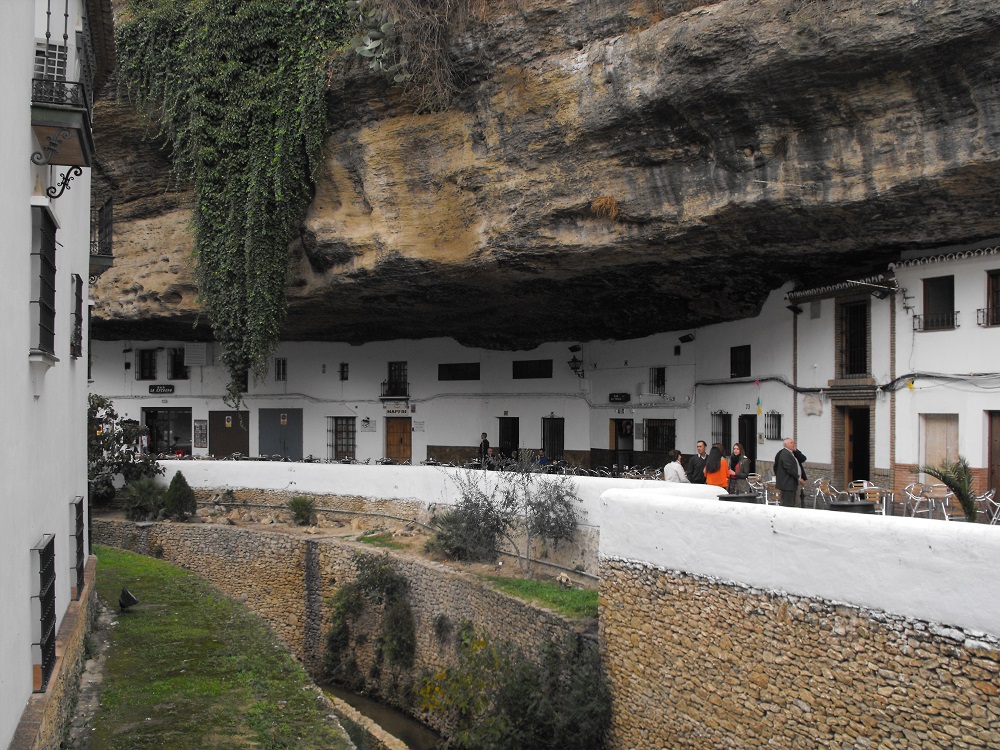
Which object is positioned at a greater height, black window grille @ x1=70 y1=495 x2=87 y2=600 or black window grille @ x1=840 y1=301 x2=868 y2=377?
black window grille @ x1=840 y1=301 x2=868 y2=377

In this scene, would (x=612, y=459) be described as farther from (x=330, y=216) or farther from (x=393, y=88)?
(x=393, y=88)

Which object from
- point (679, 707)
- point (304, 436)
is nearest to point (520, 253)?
point (679, 707)

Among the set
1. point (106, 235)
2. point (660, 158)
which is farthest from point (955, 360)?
point (106, 235)

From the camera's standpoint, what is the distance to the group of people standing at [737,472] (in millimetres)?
11062

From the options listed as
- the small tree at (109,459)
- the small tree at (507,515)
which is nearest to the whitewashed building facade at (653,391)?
the small tree at (109,459)

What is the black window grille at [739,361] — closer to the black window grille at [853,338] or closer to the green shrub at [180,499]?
the black window grille at [853,338]

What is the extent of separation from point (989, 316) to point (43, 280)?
12.1m

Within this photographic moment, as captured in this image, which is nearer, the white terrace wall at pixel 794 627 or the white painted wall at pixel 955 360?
the white terrace wall at pixel 794 627

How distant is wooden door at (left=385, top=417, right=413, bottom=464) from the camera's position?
26.4 m

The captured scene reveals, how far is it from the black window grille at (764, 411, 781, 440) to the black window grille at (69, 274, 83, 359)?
12.2 meters

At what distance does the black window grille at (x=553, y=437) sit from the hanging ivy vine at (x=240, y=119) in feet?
A: 27.7

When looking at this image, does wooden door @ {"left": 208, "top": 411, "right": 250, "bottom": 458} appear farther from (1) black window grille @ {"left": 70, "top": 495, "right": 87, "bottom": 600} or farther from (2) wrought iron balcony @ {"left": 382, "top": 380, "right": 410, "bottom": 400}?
(1) black window grille @ {"left": 70, "top": 495, "right": 87, "bottom": 600}

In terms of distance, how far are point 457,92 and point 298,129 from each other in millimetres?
3638

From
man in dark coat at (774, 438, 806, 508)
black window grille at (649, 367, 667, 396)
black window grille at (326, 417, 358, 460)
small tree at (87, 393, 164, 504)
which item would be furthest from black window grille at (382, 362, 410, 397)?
man in dark coat at (774, 438, 806, 508)
